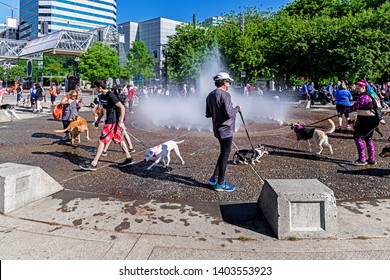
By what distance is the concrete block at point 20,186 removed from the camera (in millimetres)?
4527

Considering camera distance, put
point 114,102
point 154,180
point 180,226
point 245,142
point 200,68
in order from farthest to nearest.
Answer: point 200,68
point 245,142
point 114,102
point 154,180
point 180,226

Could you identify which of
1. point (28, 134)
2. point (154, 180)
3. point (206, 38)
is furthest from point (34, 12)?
point (154, 180)

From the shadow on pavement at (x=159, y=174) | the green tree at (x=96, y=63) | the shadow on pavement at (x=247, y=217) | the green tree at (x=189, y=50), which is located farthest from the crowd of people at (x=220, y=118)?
the green tree at (x=96, y=63)

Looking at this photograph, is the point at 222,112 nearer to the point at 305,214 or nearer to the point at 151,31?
the point at 305,214

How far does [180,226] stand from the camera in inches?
164

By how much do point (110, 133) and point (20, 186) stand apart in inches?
91.2

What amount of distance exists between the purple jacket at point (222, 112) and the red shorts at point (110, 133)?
247 cm

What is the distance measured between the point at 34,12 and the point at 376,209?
137 meters

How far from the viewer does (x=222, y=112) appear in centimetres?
510

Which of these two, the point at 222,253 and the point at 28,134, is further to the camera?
the point at 28,134

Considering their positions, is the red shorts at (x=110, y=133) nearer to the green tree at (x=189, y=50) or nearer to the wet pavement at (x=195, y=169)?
the wet pavement at (x=195, y=169)

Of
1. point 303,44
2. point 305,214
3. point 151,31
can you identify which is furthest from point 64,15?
point 305,214
